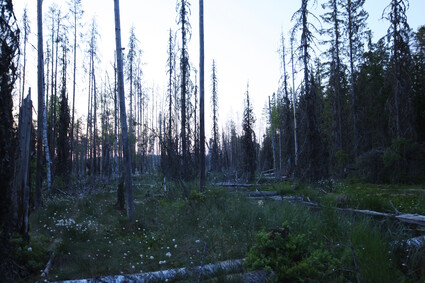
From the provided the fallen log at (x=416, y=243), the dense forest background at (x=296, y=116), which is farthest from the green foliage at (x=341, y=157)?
the fallen log at (x=416, y=243)

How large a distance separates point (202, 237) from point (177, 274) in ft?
6.12

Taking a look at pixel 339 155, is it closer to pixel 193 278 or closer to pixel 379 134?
pixel 379 134

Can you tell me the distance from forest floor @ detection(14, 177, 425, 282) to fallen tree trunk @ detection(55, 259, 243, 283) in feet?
0.96

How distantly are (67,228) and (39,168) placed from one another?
12.2ft

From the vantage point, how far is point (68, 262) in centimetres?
509

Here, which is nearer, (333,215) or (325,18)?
(333,215)

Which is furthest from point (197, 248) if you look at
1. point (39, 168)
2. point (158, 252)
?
point (39, 168)

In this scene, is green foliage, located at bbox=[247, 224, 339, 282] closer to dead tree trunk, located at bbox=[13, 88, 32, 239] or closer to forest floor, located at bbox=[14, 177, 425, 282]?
forest floor, located at bbox=[14, 177, 425, 282]

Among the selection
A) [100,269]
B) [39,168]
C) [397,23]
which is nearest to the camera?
[100,269]

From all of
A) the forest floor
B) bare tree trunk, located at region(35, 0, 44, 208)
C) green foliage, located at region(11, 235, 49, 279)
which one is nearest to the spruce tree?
the forest floor

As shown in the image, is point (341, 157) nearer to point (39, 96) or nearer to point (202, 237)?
point (202, 237)

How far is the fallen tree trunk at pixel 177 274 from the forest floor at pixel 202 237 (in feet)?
0.96

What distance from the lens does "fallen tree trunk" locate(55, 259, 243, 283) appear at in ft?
13.1

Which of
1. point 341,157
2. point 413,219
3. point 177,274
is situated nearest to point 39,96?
point 177,274
